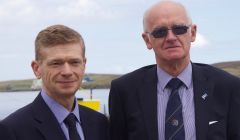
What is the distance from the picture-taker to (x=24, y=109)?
4.71 m

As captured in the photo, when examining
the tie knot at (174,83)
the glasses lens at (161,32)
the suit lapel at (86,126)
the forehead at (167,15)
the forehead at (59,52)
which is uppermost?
the forehead at (167,15)

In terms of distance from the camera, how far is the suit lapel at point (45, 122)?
4.61 meters

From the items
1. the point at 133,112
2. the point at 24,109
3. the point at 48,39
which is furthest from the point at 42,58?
the point at 133,112

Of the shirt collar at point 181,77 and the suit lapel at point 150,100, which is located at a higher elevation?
the shirt collar at point 181,77

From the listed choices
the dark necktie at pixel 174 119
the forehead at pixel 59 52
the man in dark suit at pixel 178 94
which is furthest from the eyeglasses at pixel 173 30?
the forehead at pixel 59 52

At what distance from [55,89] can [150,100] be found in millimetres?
1096

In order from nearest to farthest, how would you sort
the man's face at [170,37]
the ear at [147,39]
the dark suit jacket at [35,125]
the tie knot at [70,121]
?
1. the dark suit jacket at [35,125]
2. the tie knot at [70,121]
3. the man's face at [170,37]
4. the ear at [147,39]

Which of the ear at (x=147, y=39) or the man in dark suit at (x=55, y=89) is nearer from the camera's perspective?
the man in dark suit at (x=55, y=89)

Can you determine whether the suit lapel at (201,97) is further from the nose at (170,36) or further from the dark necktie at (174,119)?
the nose at (170,36)

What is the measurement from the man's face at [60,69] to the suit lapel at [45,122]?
147 millimetres

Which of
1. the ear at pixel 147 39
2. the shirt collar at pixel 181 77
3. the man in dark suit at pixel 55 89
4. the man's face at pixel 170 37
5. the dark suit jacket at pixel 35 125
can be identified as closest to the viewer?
the dark suit jacket at pixel 35 125

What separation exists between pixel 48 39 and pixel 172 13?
1.31 meters

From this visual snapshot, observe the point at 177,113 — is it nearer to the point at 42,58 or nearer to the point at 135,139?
the point at 135,139

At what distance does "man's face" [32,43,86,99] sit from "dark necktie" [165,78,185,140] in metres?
0.98
